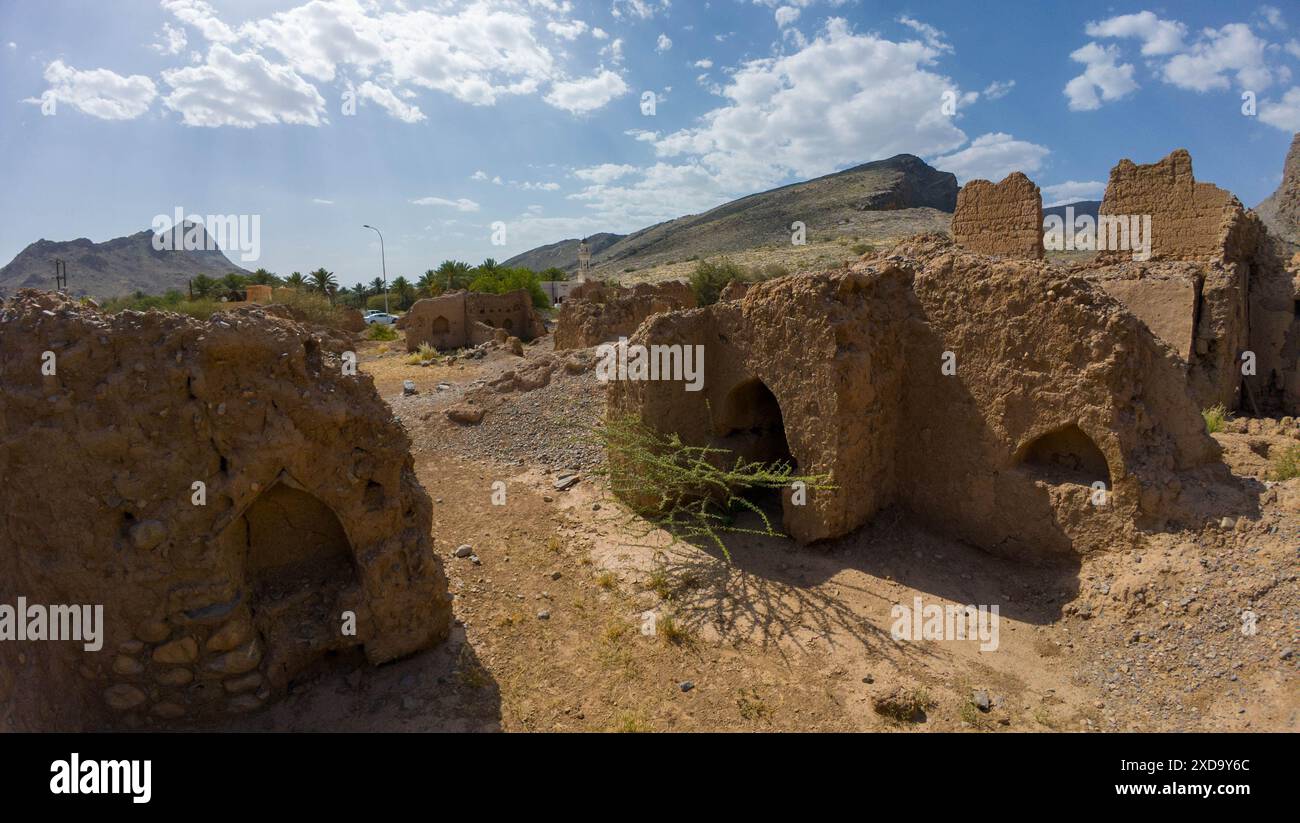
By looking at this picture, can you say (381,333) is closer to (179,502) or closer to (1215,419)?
(179,502)

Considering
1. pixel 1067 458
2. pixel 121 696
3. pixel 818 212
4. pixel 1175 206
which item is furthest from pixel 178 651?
pixel 818 212

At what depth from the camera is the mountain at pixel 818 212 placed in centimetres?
4625

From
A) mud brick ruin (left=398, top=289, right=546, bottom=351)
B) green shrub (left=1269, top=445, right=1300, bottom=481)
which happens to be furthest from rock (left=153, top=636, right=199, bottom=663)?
mud brick ruin (left=398, top=289, right=546, bottom=351)

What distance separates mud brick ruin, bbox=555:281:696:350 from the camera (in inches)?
746

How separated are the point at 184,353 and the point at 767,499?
676 cm

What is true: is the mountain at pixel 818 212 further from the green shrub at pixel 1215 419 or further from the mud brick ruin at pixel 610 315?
the green shrub at pixel 1215 419

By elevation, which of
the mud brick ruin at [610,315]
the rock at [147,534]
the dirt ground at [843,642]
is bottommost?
the dirt ground at [843,642]

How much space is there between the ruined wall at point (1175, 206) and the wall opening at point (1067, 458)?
23.4 ft

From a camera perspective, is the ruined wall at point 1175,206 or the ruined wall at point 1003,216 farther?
the ruined wall at point 1003,216

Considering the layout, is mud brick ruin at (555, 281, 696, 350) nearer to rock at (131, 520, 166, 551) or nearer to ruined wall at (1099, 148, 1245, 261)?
ruined wall at (1099, 148, 1245, 261)

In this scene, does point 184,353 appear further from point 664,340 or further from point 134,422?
point 664,340

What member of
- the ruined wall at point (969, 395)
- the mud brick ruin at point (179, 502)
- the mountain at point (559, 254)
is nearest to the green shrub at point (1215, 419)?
the ruined wall at point (969, 395)

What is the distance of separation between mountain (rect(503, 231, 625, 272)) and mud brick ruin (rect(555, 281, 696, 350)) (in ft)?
231
